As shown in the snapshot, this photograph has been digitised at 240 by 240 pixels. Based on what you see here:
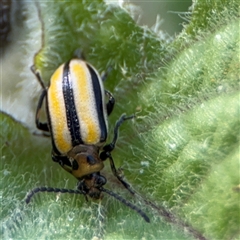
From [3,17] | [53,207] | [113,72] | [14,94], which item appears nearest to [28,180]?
[53,207]

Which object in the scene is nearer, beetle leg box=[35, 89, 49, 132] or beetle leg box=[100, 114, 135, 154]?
beetle leg box=[100, 114, 135, 154]

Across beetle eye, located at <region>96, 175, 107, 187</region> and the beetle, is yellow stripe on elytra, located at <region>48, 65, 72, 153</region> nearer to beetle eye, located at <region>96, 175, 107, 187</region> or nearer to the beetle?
the beetle

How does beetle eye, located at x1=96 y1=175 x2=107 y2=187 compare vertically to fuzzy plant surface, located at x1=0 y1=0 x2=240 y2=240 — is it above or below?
below

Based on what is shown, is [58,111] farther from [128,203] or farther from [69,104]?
[128,203]

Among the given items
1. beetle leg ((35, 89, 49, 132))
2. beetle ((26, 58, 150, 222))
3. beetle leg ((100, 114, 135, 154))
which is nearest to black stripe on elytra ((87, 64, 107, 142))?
beetle ((26, 58, 150, 222))

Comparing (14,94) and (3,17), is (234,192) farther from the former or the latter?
(3,17)

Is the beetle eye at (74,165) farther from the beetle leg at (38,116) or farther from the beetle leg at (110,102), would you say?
the beetle leg at (110,102)

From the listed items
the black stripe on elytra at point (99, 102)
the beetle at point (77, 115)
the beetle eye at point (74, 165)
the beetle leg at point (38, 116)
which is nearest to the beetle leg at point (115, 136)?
the beetle at point (77, 115)
